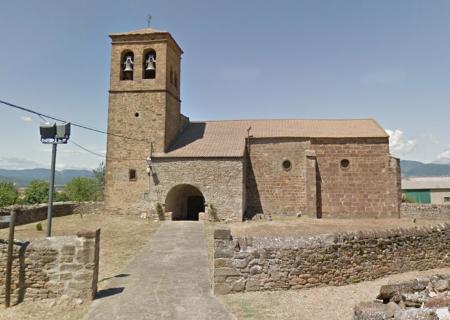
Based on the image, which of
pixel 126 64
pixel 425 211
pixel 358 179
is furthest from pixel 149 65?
pixel 425 211

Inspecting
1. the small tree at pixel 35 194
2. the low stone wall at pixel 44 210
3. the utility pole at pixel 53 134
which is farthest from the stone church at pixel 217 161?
the small tree at pixel 35 194

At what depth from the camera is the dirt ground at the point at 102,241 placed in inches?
→ 240

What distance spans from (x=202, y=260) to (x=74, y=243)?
4.25 metres

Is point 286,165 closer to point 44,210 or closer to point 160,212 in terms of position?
point 160,212

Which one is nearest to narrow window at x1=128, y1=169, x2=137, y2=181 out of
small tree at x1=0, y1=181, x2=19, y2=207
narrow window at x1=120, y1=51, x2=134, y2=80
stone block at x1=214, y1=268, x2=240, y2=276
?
narrow window at x1=120, y1=51, x2=134, y2=80

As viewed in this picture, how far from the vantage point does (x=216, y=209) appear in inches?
722

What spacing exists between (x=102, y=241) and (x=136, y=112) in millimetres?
9547

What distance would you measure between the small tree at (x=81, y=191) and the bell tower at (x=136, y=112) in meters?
35.3

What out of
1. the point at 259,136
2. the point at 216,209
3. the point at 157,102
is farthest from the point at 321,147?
the point at 157,102

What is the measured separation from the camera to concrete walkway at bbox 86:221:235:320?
598cm

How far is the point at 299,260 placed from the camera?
725cm

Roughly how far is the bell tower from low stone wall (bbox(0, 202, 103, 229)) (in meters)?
2.45

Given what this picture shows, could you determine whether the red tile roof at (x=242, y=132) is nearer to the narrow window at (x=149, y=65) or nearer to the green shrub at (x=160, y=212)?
the green shrub at (x=160, y=212)

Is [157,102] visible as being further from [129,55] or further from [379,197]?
[379,197]
